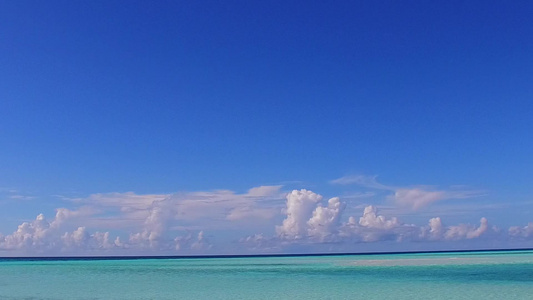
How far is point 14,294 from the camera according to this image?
19.7 metres

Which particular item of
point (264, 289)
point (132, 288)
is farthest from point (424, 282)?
point (132, 288)

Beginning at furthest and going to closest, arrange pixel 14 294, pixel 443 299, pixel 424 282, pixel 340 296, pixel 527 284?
pixel 424 282 → pixel 527 284 → pixel 14 294 → pixel 340 296 → pixel 443 299

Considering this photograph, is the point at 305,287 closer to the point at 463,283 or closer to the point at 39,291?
the point at 463,283

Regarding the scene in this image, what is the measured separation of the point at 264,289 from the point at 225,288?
180 cm

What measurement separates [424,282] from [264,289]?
7.47 metres

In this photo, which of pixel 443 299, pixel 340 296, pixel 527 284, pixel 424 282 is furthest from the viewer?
pixel 424 282

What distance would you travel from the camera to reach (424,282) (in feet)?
74.6

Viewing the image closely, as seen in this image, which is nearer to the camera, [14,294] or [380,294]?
[380,294]

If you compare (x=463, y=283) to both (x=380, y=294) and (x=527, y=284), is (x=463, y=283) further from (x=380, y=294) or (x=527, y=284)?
(x=380, y=294)

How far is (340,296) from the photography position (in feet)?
59.1

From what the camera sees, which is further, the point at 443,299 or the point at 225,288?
the point at 225,288

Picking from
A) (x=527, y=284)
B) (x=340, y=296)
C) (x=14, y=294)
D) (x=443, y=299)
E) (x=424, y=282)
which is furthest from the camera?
(x=424, y=282)

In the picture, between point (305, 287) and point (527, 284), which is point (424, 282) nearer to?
point (527, 284)

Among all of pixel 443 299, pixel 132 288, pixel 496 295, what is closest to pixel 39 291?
pixel 132 288
